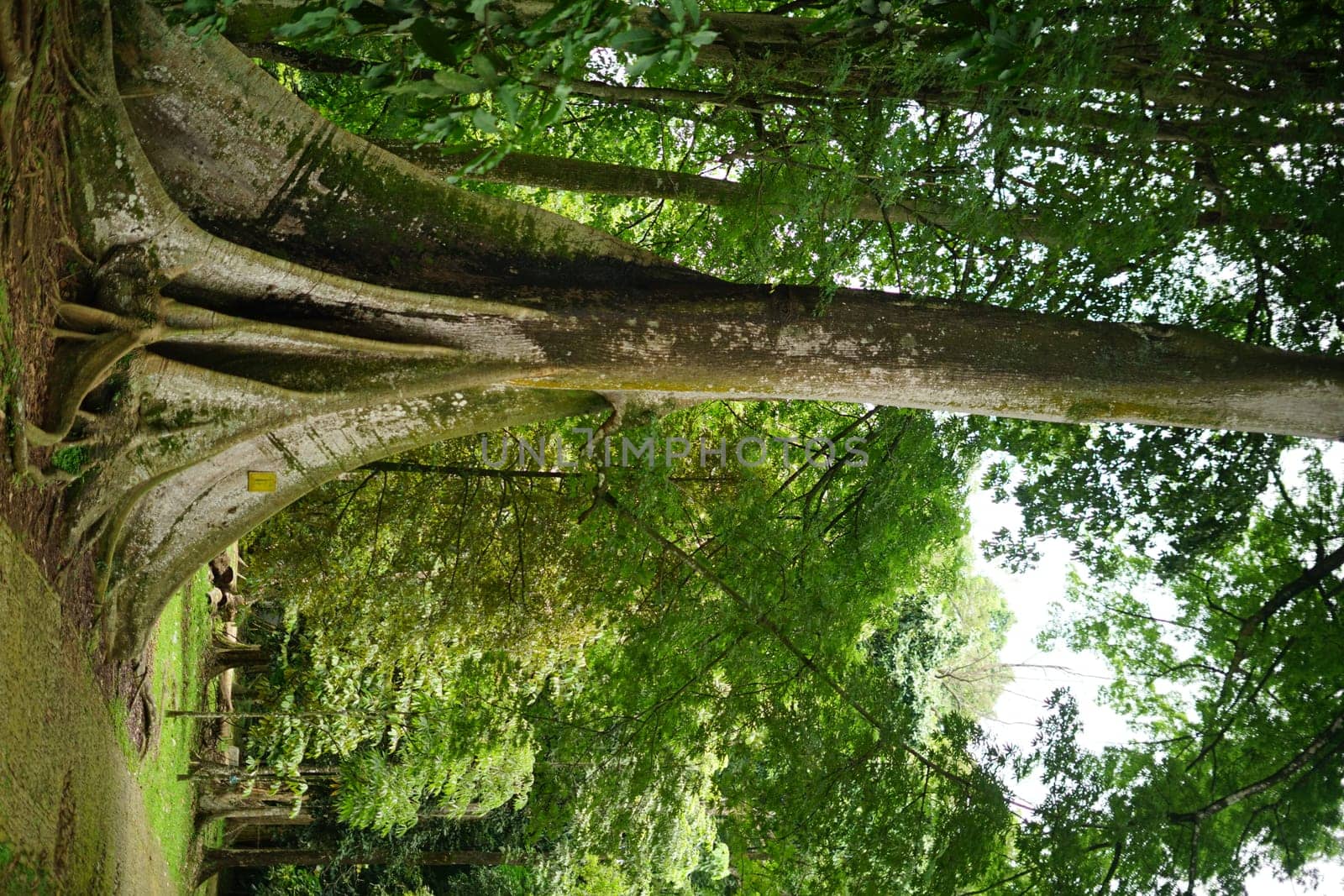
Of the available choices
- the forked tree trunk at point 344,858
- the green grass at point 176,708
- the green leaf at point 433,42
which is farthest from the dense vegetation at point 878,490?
the forked tree trunk at point 344,858

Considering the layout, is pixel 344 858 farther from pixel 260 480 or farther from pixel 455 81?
pixel 455 81

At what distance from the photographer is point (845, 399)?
6344 millimetres

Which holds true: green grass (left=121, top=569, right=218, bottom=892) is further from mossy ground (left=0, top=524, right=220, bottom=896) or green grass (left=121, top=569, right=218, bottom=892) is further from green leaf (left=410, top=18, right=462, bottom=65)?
green leaf (left=410, top=18, right=462, bottom=65)

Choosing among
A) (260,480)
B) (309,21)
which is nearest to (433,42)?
(309,21)

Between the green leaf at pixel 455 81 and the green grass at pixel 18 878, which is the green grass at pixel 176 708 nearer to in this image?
the green grass at pixel 18 878

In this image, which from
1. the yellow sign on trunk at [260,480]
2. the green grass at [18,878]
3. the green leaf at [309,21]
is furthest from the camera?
the yellow sign on trunk at [260,480]

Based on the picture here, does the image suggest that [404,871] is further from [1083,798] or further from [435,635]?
[1083,798]

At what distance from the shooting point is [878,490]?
928 cm

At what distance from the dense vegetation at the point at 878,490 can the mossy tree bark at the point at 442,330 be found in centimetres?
54

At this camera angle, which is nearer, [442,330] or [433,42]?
[433,42]

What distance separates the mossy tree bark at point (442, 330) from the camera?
579 cm

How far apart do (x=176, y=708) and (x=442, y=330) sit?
26.4 ft

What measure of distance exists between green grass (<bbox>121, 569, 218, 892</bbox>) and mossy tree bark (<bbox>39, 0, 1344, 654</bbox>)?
353 centimetres

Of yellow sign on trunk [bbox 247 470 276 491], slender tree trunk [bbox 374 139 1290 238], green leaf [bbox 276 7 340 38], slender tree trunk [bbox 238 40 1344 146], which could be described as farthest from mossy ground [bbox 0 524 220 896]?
slender tree trunk [bbox 374 139 1290 238]
